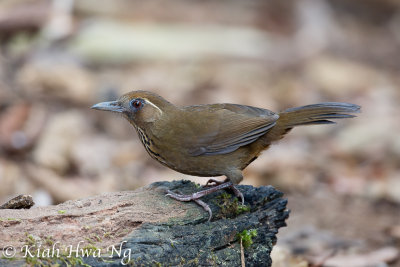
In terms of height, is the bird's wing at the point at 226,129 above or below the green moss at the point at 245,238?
above

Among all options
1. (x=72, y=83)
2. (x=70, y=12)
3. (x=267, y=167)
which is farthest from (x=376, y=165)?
(x=70, y=12)

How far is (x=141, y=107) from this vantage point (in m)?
4.60

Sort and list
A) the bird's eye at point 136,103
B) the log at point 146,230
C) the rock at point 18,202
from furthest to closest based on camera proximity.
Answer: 1. the bird's eye at point 136,103
2. the rock at point 18,202
3. the log at point 146,230

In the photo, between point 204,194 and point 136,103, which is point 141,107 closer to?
point 136,103

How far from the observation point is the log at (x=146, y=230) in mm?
3289

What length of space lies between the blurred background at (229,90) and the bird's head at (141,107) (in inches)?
52.9

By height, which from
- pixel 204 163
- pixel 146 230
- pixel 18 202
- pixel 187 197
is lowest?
pixel 146 230

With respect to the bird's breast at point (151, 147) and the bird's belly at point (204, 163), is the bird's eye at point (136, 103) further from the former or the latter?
the bird's belly at point (204, 163)

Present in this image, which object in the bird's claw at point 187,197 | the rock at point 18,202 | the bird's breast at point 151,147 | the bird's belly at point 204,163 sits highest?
the bird's breast at point 151,147

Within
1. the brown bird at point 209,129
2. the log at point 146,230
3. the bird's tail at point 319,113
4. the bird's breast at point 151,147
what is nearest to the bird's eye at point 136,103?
the brown bird at point 209,129

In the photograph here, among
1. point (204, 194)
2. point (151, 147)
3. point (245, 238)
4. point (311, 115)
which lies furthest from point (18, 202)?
point (311, 115)

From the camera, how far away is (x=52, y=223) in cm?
354

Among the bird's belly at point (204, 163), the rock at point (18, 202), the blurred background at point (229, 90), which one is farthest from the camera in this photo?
the blurred background at point (229, 90)

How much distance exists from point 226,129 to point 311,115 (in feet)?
2.41
